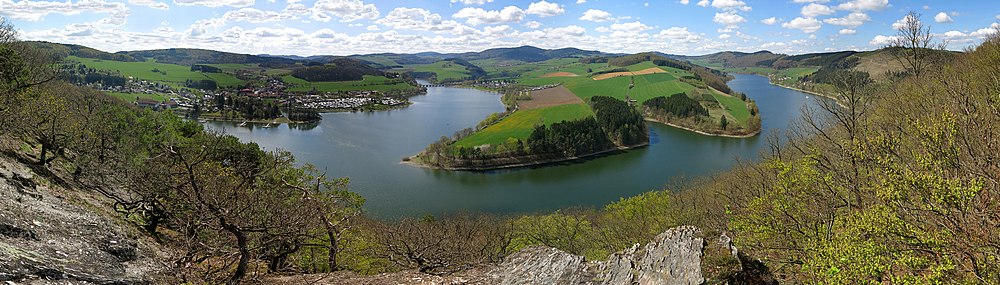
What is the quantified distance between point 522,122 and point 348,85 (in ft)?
300

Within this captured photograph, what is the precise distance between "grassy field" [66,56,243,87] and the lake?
193ft

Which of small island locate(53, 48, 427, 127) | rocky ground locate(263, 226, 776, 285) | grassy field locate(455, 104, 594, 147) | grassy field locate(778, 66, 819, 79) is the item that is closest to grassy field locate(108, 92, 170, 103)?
small island locate(53, 48, 427, 127)

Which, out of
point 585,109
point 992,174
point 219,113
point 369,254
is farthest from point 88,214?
point 219,113

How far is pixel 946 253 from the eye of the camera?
6020mm

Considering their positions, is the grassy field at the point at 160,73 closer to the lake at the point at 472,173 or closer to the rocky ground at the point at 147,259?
the lake at the point at 472,173

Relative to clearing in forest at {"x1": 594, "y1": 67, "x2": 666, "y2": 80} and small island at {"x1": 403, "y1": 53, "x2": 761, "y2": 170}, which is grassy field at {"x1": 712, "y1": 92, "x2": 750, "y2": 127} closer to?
small island at {"x1": 403, "y1": 53, "x2": 761, "y2": 170}

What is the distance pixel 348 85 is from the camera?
146 m

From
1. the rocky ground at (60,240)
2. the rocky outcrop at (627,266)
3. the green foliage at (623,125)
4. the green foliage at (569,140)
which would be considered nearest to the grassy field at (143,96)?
the green foliage at (569,140)

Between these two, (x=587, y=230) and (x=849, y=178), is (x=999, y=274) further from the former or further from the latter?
(x=587, y=230)

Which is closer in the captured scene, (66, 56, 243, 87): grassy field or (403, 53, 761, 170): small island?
(403, 53, 761, 170): small island

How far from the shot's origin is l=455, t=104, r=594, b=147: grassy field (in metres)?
60.4

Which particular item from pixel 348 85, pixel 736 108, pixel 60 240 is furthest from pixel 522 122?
pixel 348 85

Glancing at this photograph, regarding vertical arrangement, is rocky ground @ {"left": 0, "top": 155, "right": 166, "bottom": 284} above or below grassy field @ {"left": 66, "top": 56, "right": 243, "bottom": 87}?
below

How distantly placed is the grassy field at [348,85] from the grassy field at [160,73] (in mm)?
16098
